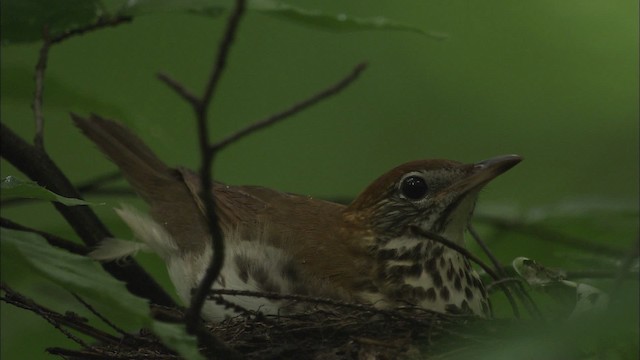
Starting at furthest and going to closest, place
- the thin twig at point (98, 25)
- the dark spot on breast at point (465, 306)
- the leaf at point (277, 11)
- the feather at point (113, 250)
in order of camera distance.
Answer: the dark spot on breast at point (465, 306)
the feather at point (113, 250)
the thin twig at point (98, 25)
the leaf at point (277, 11)

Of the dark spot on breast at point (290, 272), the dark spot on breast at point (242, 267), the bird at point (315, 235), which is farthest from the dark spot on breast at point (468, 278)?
the dark spot on breast at point (242, 267)

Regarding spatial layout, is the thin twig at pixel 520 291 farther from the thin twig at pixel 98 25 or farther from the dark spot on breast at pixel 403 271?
the thin twig at pixel 98 25

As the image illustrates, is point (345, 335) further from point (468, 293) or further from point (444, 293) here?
point (468, 293)

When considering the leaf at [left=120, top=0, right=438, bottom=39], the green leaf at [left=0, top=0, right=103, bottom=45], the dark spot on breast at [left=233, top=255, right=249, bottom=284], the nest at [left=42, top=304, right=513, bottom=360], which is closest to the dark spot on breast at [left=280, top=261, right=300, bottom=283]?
the dark spot on breast at [left=233, top=255, right=249, bottom=284]

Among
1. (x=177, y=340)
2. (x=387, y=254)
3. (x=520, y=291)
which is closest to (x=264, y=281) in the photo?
(x=387, y=254)

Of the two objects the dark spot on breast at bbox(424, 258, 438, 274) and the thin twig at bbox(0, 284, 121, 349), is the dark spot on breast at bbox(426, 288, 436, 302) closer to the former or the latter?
the dark spot on breast at bbox(424, 258, 438, 274)

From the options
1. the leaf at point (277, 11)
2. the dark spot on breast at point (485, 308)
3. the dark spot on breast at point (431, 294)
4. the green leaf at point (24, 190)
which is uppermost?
the leaf at point (277, 11)
